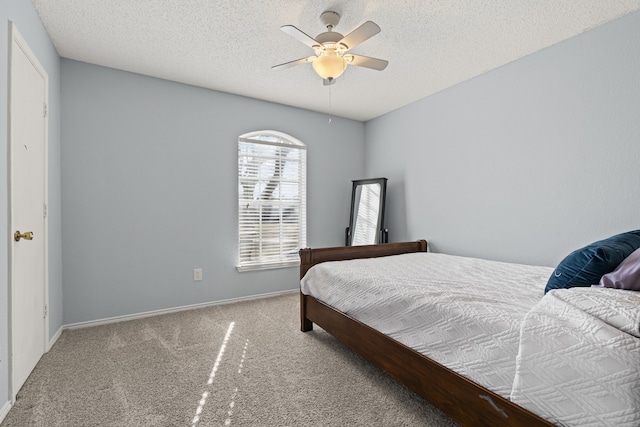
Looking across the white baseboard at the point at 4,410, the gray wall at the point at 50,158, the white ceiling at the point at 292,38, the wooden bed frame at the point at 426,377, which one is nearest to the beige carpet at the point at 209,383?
the white baseboard at the point at 4,410

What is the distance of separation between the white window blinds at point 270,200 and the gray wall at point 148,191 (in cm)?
12

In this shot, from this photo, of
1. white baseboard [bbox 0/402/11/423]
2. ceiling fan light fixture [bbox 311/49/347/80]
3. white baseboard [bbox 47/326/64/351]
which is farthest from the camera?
white baseboard [bbox 47/326/64/351]

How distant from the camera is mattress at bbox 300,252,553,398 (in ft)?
4.19

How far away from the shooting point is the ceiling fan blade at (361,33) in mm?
1827

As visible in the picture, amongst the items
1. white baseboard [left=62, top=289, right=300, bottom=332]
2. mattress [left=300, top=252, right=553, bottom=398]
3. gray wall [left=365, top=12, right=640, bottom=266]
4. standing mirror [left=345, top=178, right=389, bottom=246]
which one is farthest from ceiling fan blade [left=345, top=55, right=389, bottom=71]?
white baseboard [left=62, top=289, right=300, bottom=332]

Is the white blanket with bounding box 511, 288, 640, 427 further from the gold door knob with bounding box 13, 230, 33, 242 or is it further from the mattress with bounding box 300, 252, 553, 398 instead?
the gold door knob with bounding box 13, 230, 33, 242

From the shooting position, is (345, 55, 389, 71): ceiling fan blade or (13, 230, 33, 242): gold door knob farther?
(345, 55, 389, 71): ceiling fan blade

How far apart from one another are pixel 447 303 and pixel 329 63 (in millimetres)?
1663

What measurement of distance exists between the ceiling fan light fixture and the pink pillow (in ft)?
6.15

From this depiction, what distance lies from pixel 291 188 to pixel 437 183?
1.76 m

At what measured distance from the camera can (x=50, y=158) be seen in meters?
2.47

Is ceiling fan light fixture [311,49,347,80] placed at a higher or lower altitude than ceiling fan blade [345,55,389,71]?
lower

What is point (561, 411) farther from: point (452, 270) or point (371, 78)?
point (371, 78)

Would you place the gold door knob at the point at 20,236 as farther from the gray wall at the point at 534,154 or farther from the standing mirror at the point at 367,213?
the gray wall at the point at 534,154
